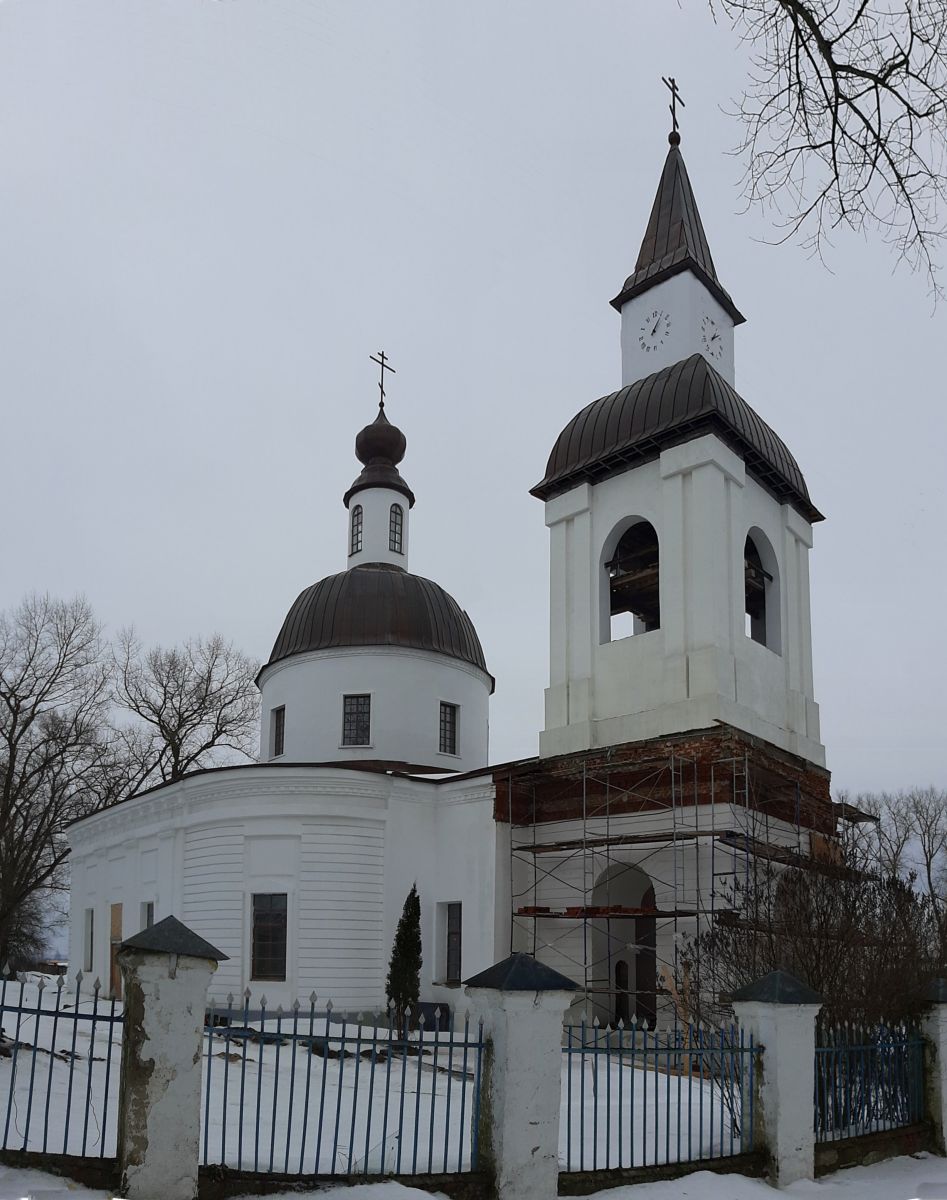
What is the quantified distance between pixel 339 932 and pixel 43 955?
51.4 m

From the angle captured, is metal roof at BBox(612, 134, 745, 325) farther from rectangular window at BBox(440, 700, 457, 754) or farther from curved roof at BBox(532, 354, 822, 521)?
rectangular window at BBox(440, 700, 457, 754)

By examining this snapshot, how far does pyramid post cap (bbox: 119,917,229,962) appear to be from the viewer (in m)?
6.73

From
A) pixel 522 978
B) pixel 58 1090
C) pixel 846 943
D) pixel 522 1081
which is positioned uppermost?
pixel 846 943

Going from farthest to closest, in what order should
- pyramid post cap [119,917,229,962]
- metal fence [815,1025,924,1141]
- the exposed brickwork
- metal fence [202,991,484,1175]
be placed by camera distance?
the exposed brickwork < metal fence [815,1025,924,1141] < metal fence [202,991,484,1175] < pyramid post cap [119,917,229,962]

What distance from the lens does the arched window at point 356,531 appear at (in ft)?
101

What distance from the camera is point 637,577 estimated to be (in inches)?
885

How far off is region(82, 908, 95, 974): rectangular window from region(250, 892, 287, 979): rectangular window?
422 inches

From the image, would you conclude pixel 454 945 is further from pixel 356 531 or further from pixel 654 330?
pixel 654 330

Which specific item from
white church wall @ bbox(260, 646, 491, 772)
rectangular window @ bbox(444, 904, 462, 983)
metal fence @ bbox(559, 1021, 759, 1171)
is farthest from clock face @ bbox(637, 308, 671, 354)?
metal fence @ bbox(559, 1021, 759, 1171)

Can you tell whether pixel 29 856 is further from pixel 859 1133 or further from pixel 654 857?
pixel 859 1133

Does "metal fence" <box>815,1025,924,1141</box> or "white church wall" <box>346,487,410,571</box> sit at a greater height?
"white church wall" <box>346,487,410,571</box>

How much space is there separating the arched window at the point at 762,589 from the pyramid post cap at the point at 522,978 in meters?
15.9

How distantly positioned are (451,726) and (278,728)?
4.38 meters

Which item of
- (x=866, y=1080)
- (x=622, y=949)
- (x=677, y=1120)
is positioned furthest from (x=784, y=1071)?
(x=622, y=949)
